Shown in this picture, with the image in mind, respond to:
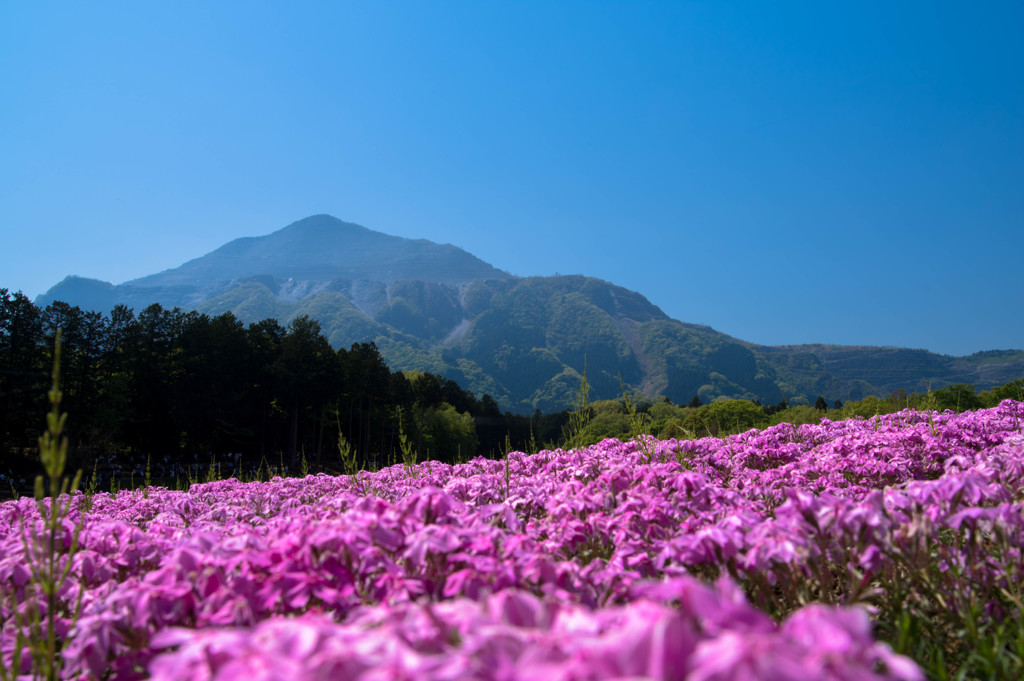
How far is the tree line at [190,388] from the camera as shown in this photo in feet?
95.7

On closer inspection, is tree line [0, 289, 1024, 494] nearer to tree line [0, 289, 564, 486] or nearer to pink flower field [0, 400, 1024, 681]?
tree line [0, 289, 564, 486]

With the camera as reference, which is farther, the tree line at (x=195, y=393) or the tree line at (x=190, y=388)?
the tree line at (x=190, y=388)

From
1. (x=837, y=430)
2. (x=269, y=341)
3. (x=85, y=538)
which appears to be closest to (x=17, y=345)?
(x=269, y=341)

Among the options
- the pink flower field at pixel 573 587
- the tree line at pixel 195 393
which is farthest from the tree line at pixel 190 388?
the pink flower field at pixel 573 587

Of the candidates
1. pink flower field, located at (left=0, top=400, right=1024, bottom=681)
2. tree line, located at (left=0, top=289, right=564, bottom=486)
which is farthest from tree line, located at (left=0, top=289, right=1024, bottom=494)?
pink flower field, located at (left=0, top=400, right=1024, bottom=681)

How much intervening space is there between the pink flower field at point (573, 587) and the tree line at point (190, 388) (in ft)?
85.1

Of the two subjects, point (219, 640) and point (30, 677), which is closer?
point (219, 640)

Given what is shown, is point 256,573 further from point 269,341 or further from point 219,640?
point 269,341

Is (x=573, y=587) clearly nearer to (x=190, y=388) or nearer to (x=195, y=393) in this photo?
(x=195, y=393)

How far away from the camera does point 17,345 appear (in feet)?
97.5

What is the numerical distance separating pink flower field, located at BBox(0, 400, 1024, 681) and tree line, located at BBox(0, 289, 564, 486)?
85.1ft

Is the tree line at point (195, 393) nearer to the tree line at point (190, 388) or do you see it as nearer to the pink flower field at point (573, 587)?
the tree line at point (190, 388)

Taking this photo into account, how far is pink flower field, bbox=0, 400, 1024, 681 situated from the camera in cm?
101

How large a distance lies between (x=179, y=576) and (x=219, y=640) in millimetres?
1080
